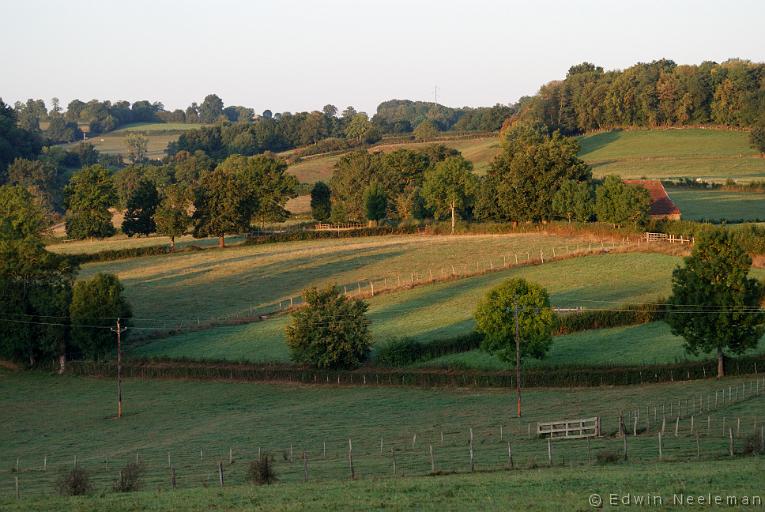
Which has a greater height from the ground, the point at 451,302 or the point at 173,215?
the point at 173,215

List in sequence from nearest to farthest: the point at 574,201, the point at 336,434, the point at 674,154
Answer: the point at 336,434
the point at 574,201
the point at 674,154

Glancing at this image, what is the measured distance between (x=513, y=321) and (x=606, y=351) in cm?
574

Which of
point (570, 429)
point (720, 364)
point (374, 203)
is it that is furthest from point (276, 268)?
point (570, 429)

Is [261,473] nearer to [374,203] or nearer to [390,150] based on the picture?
[374,203]

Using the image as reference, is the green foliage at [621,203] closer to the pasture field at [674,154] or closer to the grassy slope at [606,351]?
the grassy slope at [606,351]

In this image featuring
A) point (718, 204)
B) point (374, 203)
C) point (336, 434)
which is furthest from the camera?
point (374, 203)

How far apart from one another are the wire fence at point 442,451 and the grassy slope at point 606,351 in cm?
764

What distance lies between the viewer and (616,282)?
7931cm

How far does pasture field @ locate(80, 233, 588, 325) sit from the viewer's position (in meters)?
87.5

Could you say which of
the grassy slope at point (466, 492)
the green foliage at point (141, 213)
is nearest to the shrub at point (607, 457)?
the grassy slope at point (466, 492)

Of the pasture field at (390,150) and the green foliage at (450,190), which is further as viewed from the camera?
the pasture field at (390,150)

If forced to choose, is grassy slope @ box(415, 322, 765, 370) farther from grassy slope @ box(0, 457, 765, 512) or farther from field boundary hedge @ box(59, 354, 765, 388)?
grassy slope @ box(0, 457, 765, 512)

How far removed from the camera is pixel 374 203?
13350 cm

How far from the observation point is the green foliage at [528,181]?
11600 centimetres
